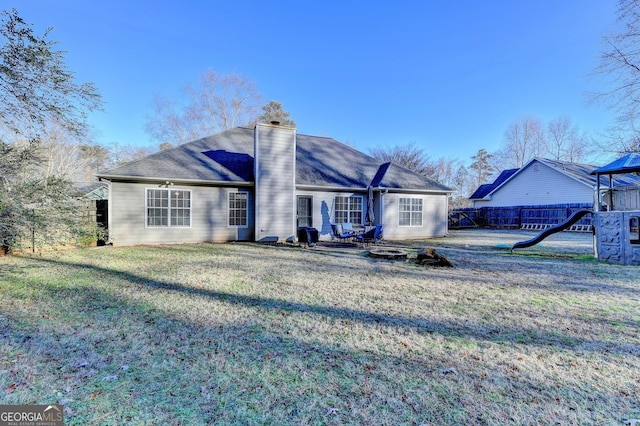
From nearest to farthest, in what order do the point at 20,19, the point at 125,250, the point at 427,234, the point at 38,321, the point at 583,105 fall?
the point at 38,321, the point at 20,19, the point at 125,250, the point at 583,105, the point at 427,234

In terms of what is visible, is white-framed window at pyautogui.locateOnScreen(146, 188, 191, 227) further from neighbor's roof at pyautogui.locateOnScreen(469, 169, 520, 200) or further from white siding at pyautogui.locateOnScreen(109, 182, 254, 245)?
neighbor's roof at pyautogui.locateOnScreen(469, 169, 520, 200)

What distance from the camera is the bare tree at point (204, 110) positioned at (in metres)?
29.4

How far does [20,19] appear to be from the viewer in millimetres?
5098

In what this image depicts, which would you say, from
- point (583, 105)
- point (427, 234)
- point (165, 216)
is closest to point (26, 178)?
point (165, 216)

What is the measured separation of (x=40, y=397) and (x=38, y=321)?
2181 millimetres

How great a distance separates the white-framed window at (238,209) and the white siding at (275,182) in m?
0.73

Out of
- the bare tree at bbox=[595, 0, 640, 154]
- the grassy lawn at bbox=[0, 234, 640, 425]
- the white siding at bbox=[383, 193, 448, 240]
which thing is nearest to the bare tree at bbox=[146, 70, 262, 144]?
the white siding at bbox=[383, 193, 448, 240]

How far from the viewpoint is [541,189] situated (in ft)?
74.7

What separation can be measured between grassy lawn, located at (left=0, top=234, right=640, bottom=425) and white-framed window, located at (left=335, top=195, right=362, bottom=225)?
7.46 metres

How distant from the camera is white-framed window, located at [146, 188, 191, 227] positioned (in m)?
11.6

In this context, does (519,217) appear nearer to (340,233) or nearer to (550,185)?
(550,185)

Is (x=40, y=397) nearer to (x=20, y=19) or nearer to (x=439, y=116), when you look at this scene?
(x=20, y=19)

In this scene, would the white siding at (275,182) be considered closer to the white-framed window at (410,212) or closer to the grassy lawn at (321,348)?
the white-framed window at (410,212)

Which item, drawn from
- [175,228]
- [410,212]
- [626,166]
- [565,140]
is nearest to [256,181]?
[175,228]
